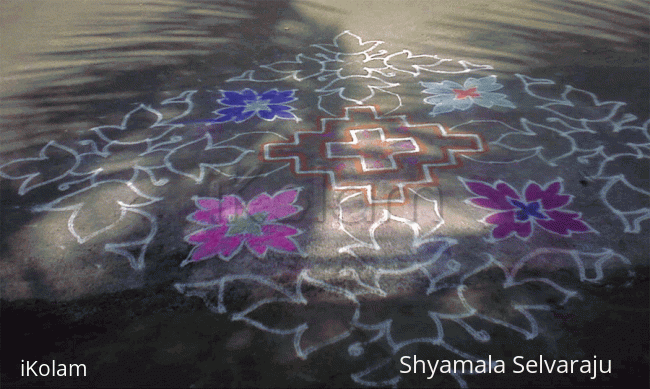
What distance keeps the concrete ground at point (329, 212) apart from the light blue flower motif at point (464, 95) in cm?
1

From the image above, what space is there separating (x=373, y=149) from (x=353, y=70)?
943 mm

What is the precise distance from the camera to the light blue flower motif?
8.70ft

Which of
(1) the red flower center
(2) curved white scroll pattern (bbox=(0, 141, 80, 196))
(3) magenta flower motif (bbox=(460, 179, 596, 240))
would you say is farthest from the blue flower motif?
(3) magenta flower motif (bbox=(460, 179, 596, 240))

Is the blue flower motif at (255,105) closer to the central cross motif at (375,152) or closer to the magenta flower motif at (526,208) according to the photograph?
the central cross motif at (375,152)

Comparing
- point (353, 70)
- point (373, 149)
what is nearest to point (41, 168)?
point (373, 149)

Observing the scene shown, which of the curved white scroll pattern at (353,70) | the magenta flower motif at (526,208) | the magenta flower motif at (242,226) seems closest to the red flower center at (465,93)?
the curved white scroll pattern at (353,70)

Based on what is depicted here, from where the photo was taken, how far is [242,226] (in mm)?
1891

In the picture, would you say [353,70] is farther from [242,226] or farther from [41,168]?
[41,168]

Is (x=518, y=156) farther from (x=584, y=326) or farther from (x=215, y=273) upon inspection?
(x=215, y=273)

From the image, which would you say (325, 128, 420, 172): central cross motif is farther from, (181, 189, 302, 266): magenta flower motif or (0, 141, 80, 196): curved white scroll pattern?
(0, 141, 80, 196): curved white scroll pattern

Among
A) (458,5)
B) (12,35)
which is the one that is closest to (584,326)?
(458,5)

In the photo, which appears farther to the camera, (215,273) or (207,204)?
(207,204)

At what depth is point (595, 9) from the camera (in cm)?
400

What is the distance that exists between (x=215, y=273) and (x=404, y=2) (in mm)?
3240
